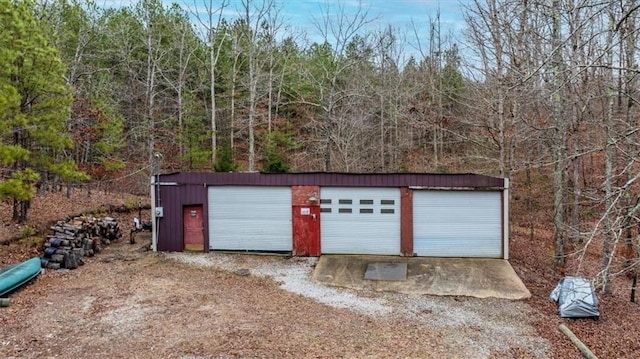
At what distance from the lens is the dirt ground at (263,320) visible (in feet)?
25.2

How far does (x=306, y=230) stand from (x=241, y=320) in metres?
5.84

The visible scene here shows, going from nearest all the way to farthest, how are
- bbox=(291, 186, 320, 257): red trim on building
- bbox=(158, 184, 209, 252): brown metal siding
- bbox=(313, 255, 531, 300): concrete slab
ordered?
1. bbox=(313, 255, 531, 300): concrete slab
2. bbox=(291, 186, 320, 257): red trim on building
3. bbox=(158, 184, 209, 252): brown metal siding

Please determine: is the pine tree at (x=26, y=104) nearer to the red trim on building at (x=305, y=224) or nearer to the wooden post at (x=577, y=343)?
the red trim on building at (x=305, y=224)

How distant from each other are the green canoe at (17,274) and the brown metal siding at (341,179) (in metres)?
4.50

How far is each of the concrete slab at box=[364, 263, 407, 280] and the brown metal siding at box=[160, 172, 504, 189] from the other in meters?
2.50

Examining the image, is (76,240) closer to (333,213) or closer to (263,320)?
(333,213)

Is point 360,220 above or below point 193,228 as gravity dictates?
above

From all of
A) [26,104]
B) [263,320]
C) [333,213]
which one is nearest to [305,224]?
[333,213]

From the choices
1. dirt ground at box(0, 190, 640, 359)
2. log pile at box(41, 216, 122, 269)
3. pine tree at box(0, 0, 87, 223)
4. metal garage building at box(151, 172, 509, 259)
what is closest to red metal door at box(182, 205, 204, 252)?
metal garage building at box(151, 172, 509, 259)

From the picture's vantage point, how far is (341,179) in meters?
14.4

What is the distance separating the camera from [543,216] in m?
22.2

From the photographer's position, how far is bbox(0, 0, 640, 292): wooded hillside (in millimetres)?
13391

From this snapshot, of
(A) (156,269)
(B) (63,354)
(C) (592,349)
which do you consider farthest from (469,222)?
(B) (63,354)

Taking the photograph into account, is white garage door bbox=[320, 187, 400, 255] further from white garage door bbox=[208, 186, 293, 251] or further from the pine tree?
the pine tree
